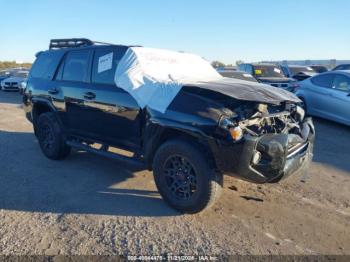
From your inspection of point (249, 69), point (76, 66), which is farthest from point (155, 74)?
point (249, 69)

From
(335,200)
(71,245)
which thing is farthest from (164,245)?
(335,200)

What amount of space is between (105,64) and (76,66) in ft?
2.69

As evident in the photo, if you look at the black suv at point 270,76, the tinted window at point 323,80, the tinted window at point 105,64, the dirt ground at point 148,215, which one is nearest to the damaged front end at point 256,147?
the dirt ground at point 148,215

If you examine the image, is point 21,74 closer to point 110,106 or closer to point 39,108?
point 39,108

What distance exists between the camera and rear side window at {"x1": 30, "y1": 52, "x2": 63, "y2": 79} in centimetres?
610

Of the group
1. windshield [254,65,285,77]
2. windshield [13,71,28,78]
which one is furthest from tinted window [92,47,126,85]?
windshield [13,71,28,78]

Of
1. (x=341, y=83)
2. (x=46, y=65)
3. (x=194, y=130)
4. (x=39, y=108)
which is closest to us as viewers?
(x=194, y=130)

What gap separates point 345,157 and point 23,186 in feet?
18.0

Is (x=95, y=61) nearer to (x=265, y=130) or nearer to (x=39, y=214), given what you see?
(x=39, y=214)

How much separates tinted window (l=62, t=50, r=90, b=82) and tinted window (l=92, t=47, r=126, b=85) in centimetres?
24

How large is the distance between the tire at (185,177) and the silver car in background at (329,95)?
6096 millimetres

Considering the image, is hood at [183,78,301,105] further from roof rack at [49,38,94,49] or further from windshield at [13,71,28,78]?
windshield at [13,71,28,78]

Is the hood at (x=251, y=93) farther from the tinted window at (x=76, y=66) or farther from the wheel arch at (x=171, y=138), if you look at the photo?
the tinted window at (x=76, y=66)

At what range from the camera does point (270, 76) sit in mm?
13016
